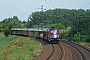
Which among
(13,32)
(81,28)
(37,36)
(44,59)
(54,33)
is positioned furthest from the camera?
(13,32)

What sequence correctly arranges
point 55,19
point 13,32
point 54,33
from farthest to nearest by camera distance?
point 55,19
point 13,32
point 54,33

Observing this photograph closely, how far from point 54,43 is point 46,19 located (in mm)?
100602

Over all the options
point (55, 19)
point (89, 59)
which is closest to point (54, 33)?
point (89, 59)

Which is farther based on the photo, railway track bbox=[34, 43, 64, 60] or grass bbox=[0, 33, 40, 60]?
grass bbox=[0, 33, 40, 60]

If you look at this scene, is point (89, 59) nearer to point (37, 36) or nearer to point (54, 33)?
point (54, 33)

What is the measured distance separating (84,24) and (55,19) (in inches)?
2427

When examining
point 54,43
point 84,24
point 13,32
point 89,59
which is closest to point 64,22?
point 13,32

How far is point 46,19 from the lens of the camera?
145500 millimetres

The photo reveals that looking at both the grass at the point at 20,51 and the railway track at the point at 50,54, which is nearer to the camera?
the railway track at the point at 50,54

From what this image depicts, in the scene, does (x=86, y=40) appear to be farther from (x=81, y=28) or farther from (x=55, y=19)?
(x=55, y=19)

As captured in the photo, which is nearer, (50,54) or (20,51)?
(50,54)

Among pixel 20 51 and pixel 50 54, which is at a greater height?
pixel 50 54

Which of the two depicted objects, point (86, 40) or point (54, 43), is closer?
point (54, 43)

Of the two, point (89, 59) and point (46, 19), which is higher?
point (46, 19)
